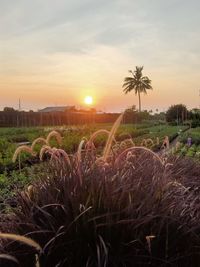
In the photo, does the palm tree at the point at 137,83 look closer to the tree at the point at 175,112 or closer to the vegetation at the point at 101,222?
the tree at the point at 175,112

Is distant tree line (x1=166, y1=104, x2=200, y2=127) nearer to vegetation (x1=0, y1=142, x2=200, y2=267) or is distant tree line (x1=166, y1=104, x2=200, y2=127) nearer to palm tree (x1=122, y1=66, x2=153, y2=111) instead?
palm tree (x1=122, y1=66, x2=153, y2=111)

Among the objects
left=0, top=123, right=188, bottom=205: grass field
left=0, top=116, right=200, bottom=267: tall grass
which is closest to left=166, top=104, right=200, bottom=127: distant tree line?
left=0, top=123, right=188, bottom=205: grass field

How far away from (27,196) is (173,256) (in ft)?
3.32

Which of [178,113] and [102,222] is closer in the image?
[102,222]

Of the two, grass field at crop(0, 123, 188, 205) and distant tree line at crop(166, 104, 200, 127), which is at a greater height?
distant tree line at crop(166, 104, 200, 127)

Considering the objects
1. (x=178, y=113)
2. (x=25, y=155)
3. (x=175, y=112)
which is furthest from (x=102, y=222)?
(x=175, y=112)

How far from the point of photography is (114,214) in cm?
299

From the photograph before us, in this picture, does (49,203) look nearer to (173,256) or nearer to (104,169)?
(104,169)

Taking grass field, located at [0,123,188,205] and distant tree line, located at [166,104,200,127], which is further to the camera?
distant tree line, located at [166,104,200,127]

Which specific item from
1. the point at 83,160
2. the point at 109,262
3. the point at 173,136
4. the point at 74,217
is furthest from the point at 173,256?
the point at 173,136

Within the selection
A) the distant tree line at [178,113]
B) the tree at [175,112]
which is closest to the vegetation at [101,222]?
the distant tree line at [178,113]

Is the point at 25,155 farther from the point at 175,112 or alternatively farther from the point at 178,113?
the point at 175,112

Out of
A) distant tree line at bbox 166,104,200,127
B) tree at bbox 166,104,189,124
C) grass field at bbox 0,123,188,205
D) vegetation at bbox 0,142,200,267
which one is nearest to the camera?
vegetation at bbox 0,142,200,267

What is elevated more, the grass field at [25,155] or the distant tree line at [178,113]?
the distant tree line at [178,113]
